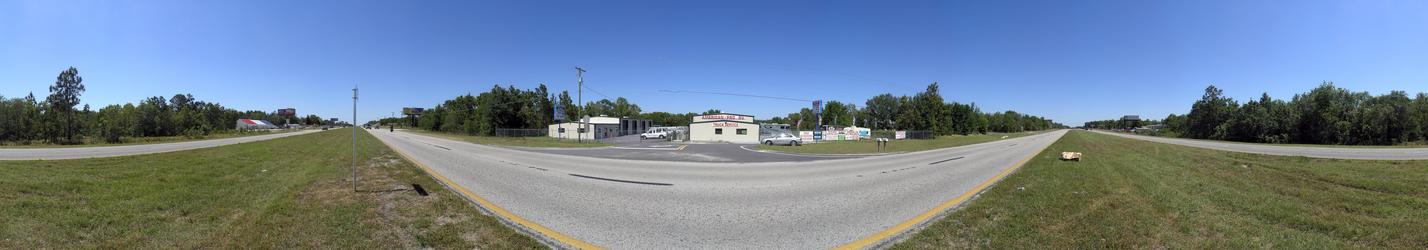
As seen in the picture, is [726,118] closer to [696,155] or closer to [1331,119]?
[696,155]

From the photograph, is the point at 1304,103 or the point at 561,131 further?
the point at 561,131

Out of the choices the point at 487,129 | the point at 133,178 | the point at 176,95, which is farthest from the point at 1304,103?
the point at 176,95

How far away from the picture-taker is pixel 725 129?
151ft

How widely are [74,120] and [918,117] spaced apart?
95.2 m

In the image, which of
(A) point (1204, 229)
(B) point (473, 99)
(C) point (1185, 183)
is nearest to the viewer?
(A) point (1204, 229)

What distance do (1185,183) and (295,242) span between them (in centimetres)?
1422

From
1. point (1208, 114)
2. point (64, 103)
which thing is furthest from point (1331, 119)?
point (64, 103)

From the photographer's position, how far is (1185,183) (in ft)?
30.6

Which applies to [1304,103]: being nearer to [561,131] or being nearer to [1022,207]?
[1022,207]

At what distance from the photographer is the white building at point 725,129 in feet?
150

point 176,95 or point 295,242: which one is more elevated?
point 176,95

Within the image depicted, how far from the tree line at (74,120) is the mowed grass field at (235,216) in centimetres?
5129

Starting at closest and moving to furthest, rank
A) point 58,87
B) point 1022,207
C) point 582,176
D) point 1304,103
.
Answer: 1. point 1022,207
2. point 582,176
3. point 58,87
4. point 1304,103

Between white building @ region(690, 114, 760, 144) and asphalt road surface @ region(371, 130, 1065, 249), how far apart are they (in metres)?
33.3
